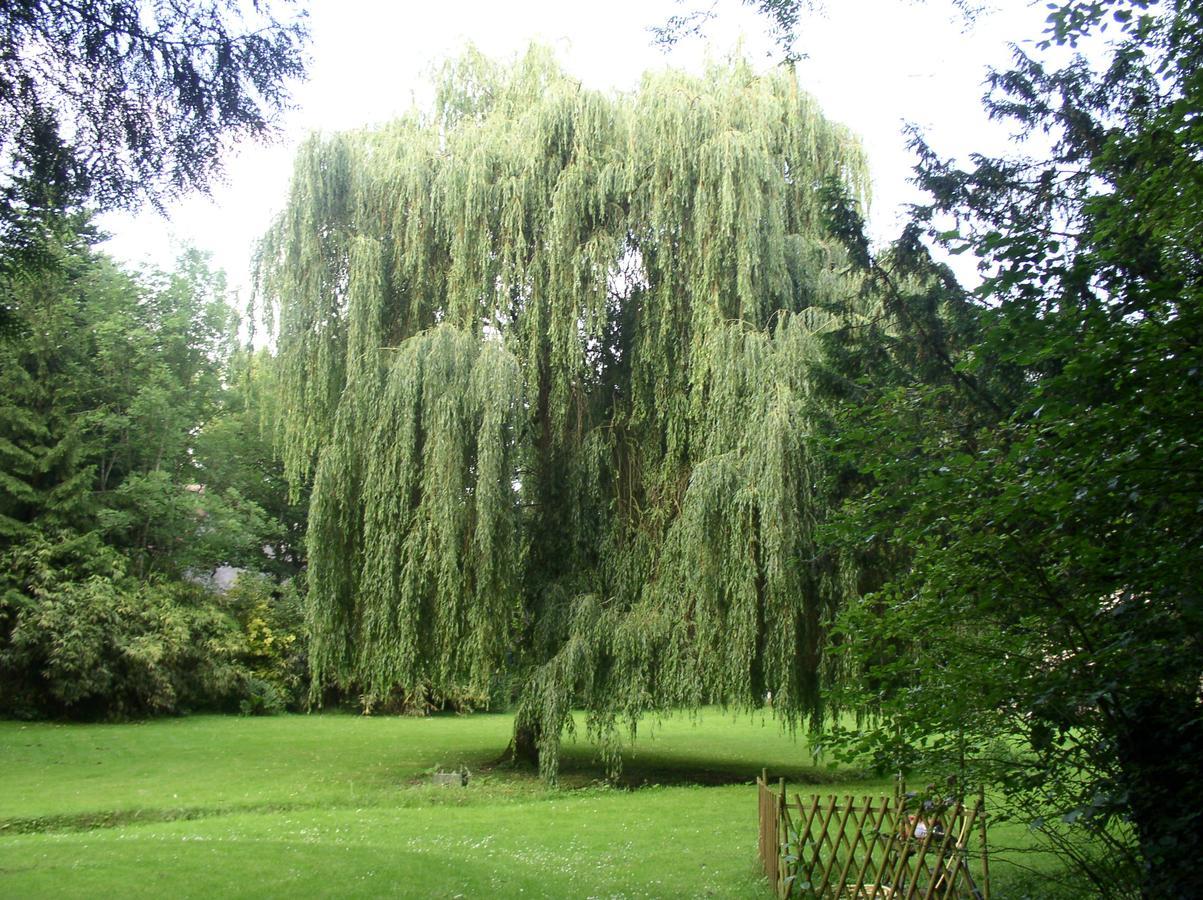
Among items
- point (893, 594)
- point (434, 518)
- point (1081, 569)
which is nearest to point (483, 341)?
point (434, 518)

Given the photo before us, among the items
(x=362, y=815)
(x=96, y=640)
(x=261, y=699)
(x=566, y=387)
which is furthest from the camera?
(x=261, y=699)

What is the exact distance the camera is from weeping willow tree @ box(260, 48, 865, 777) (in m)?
12.5

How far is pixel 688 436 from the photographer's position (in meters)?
14.2

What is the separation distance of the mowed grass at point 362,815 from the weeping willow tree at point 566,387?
159cm

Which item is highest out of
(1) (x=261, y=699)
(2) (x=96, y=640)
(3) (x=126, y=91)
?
(3) (x=126, y=91)

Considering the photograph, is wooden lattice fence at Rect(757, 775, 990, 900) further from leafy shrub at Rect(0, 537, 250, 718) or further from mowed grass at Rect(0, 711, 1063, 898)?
leafy shrub at Rect(0, 537, 250, 718)

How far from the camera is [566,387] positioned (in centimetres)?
1468

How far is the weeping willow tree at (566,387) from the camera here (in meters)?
12.5

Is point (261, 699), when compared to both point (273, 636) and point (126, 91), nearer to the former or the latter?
point (273, 636)

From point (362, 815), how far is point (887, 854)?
7.61 meters

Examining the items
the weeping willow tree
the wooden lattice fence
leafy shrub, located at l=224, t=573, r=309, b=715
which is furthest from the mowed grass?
leafy shrub, located at l=224, t=573, r=309, b=715

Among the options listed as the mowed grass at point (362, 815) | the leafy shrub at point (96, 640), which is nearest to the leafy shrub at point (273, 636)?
the leafy shrub at point (96, 640)

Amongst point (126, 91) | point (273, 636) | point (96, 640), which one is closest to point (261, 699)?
point (273, 636)

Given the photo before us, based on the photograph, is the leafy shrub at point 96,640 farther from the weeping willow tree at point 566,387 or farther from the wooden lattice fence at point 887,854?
the wooden lattice fence at point 887,854
